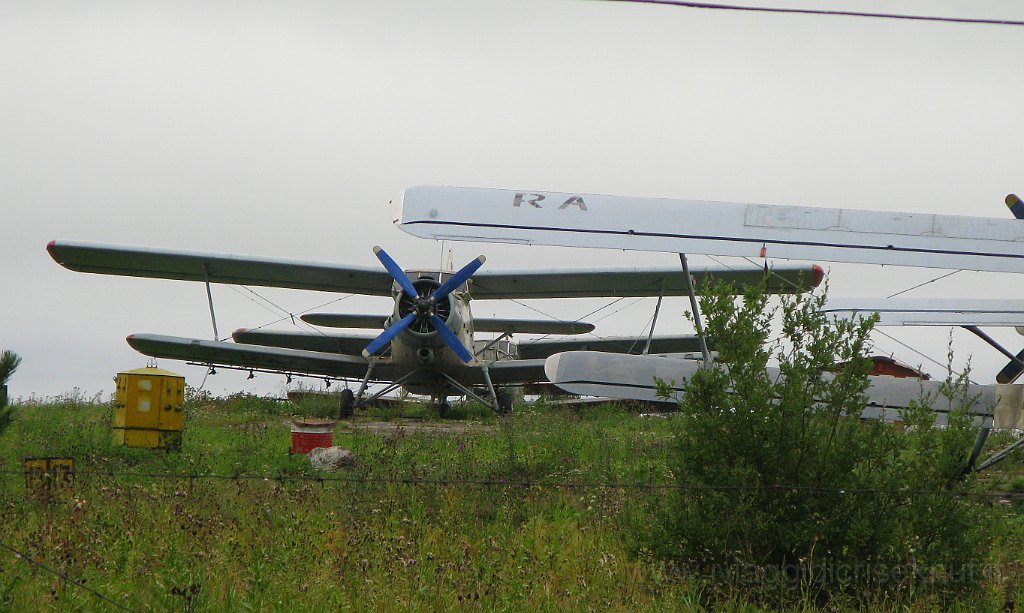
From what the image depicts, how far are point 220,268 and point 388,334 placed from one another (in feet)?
11.7

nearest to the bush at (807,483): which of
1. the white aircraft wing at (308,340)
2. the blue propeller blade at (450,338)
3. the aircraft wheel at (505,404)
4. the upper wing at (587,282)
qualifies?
the upper wing at (587,282)

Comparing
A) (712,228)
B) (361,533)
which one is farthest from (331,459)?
(712,228)

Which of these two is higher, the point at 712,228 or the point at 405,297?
the point at 712,228

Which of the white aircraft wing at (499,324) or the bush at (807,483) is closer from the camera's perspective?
the bush at (807,483)

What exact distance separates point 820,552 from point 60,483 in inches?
236

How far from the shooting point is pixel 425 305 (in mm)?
18328

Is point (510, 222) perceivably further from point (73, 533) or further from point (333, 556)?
point (73, 533)

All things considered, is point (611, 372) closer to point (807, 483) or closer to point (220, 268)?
point (807, 483)

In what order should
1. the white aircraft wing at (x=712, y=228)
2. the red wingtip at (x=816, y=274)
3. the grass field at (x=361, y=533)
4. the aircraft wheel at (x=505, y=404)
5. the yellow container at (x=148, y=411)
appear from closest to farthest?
the grass field at (x=361, y=533) < the white aircraft wing at (x=712, y=228) < the yellow container at (x=148, y=411) < the red wingtip at (x=816, y=274) < the aircraft wheel at (x=505, y=404)

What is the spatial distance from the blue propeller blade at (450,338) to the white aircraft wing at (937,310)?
9.94m

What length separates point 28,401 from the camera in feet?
57.1

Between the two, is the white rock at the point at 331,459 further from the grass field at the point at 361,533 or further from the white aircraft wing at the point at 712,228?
the white aircraft wing at the point at 712,228

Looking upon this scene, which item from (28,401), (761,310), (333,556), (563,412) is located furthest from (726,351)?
(28,401)

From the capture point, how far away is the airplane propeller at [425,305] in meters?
17.9
